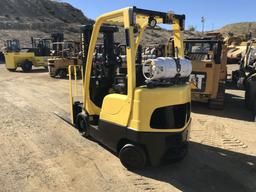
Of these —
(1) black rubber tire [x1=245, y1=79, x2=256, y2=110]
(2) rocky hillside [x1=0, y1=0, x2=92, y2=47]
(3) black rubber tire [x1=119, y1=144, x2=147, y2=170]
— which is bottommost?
(3) black rubber tire [x1=119, y1=144, x2=147, y2=170]

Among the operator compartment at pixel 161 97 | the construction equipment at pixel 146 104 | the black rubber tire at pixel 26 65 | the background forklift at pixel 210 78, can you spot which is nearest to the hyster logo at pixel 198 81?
the background forklift at pixel 210 78

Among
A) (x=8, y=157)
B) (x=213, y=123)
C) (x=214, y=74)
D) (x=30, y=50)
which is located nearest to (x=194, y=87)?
(x=214, y=74)

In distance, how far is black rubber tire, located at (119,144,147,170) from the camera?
4812mm

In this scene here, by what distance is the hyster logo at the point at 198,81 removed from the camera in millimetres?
9406

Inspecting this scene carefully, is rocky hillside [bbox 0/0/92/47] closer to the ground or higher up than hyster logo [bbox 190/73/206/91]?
higher up

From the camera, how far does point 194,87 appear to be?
955cm

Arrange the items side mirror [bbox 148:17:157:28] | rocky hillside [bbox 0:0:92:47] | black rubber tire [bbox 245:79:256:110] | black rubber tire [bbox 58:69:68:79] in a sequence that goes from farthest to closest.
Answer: rocky hillside [bbox 0:0:92:47] → black rubber tire [bbox 58:69:68:79] → black rubber tire [bbox 245:79:256:110] → side mirror [bbox 148:17:157:28]

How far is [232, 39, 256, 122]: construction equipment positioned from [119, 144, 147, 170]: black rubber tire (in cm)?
482

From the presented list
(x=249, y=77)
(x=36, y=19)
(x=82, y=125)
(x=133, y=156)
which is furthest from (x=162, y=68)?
(x=36, y=19)

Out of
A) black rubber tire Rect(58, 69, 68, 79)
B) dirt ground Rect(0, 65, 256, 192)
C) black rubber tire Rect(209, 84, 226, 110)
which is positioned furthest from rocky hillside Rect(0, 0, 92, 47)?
dirt ground Rect(0, 65, 256, 192)

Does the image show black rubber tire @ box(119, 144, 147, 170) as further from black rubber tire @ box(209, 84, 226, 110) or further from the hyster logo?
black rubber tire @ box(209, 84, 226, 110)

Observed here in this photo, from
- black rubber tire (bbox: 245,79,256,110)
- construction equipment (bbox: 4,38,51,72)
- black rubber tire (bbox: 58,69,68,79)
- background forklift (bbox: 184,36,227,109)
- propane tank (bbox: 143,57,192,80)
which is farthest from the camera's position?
construction equipment (bbox: 4,38,51,72)

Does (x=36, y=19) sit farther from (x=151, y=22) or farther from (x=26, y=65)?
(x=151, y=22)

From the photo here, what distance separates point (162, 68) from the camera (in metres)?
4.54
